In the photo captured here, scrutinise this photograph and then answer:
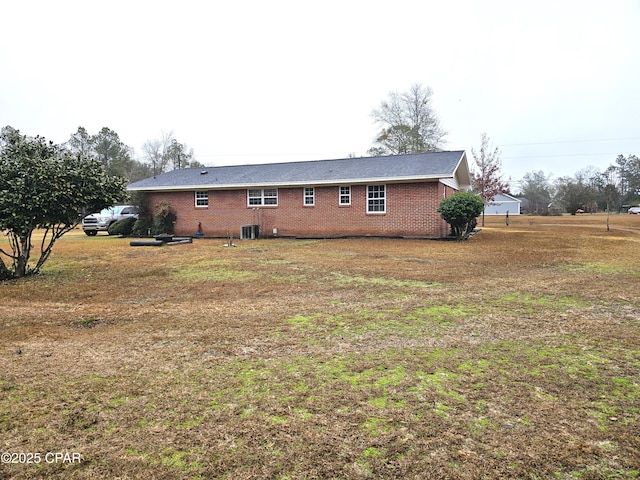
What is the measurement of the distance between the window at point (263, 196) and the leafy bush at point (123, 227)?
7224 millimetres

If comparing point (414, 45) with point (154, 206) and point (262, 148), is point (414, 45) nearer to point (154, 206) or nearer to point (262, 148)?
point (154, 206)

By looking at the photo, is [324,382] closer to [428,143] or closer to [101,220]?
[101,220]

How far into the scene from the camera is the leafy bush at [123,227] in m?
21.9

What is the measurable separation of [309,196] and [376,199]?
137 inches

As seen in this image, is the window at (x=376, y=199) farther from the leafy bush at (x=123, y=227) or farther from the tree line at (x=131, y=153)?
the tree line at (x=131, y=153)

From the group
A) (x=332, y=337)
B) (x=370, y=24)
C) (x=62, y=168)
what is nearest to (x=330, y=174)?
(x=370, y=24)

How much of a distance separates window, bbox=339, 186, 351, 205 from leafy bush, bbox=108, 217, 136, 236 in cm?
1230

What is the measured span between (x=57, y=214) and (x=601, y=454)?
960 centimetres

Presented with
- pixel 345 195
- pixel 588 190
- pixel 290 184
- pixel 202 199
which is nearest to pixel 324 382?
pixel 345 195

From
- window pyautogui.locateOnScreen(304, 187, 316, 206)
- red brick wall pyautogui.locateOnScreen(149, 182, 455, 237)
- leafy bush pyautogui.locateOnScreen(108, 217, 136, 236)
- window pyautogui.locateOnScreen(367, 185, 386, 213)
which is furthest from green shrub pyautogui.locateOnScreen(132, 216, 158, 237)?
window pyautogui.locateOnScreen(367, 185, 386, 213)

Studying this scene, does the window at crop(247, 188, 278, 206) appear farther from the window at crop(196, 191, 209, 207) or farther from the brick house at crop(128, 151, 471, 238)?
the window at crop(196, 191, 209, 207)

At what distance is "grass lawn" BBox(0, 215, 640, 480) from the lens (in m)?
2.19

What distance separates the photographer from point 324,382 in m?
3.19

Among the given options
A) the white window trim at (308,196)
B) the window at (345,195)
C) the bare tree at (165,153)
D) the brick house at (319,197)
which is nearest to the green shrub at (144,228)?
the brick house at (319,197)
